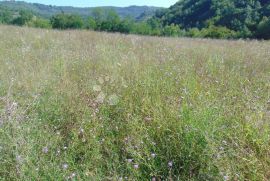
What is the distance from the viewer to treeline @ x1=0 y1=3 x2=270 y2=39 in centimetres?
4231

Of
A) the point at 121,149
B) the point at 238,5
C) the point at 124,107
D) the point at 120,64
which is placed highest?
the point at 238,5

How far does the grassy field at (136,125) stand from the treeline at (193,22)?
30.4m

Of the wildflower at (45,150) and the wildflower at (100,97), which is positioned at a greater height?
the wildflower at (100,97)

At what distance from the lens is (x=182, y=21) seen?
76.8 m

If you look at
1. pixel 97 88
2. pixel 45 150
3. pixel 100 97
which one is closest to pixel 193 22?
pixel 97 88

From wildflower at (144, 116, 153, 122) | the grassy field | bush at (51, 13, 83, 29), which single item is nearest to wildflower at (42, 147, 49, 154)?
the grassy field

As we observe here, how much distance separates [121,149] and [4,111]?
1065 mm

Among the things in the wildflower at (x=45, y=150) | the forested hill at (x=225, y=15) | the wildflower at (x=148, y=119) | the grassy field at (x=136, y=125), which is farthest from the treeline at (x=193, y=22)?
the wildflower at (x=45, y=150)

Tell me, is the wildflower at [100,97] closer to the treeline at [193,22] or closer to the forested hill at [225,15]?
the treeline at [193,22]

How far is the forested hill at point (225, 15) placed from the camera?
45031 mm

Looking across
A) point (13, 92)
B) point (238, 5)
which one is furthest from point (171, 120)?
point (238, 5)

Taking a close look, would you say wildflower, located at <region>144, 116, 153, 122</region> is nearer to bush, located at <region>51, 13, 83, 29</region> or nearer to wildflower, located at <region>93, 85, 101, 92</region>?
wildflower, located at <region>93, 85, 101, 92</region>

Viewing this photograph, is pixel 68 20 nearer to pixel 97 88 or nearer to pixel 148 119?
pixel 97 88

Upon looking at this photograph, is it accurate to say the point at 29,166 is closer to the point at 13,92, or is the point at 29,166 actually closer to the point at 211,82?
the point at 13,92
